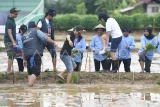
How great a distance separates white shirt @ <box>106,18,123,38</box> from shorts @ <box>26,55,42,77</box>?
219cm

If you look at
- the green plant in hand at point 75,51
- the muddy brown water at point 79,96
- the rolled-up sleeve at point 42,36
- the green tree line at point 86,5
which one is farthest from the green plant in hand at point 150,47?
the green tree line at point 86,5

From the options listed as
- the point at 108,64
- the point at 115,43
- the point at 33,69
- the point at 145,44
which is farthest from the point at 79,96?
the point at 145,44

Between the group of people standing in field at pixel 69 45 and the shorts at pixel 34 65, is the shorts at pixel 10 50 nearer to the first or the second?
the group of people standing in field at pixel 69 45

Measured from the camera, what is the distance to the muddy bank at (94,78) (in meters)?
13.0

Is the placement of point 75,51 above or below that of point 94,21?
above

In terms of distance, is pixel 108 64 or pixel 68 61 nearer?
pixel 68 61

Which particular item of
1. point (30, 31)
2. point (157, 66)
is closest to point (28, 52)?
point (30, 31)

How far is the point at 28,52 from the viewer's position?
474 inches

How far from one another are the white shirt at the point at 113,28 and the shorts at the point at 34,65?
219 cm

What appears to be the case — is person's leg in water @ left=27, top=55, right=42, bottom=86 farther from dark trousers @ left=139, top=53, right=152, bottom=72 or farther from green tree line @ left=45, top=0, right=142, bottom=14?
green tree line @ left=45, top=0, right=142, bottom=14

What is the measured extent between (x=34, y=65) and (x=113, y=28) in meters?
2.53

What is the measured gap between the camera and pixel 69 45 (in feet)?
40.0

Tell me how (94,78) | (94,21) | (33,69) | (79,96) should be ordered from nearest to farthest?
(79,96)
(33,69)
(94,78)
(94,21)

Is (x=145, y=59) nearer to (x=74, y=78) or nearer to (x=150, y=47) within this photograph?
(x=150, y=47)
